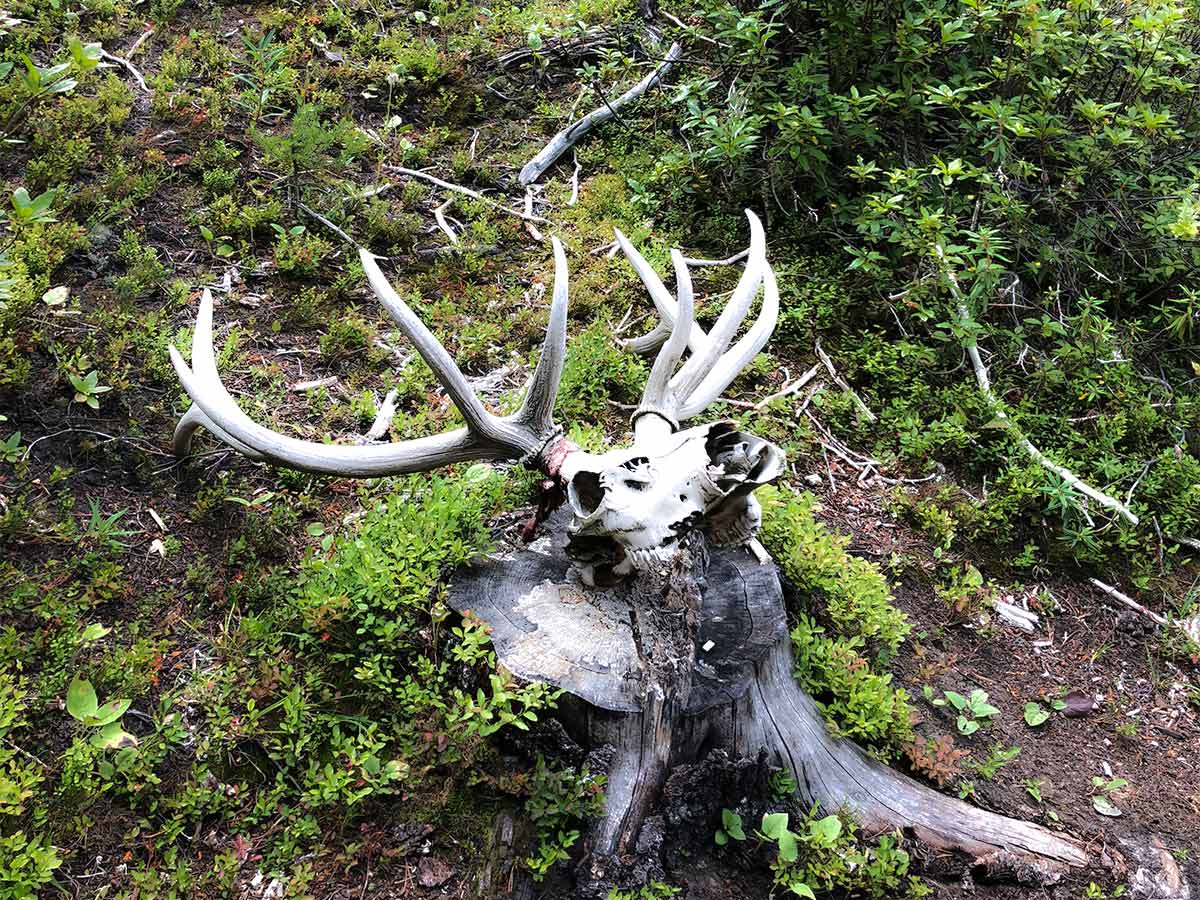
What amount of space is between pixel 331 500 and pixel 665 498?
1.90 metres

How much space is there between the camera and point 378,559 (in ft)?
10.2

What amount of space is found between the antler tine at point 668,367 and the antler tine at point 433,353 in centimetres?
64

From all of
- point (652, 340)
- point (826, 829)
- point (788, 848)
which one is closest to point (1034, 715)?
point (826, 829)

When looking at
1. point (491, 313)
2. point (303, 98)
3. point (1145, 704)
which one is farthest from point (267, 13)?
point (1145, 704)

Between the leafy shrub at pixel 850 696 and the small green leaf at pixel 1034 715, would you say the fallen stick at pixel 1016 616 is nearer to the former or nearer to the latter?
the small green leaf at pixel 1034 715

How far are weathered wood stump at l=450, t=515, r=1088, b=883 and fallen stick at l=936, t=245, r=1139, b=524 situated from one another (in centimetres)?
203

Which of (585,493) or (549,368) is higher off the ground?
(549,368)

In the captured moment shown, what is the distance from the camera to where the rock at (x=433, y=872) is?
2703 millimetres

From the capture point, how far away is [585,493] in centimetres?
293

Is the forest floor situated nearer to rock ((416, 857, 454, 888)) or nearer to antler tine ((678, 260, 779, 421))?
rock ((416, 857, 454, 888))

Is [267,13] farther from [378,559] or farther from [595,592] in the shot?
[595,592]

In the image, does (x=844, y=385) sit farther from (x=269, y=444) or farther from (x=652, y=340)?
(x=269, y=444)

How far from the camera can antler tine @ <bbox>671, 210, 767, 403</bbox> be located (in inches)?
132

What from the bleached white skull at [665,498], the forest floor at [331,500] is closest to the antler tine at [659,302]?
the forest floor at [331,500]
